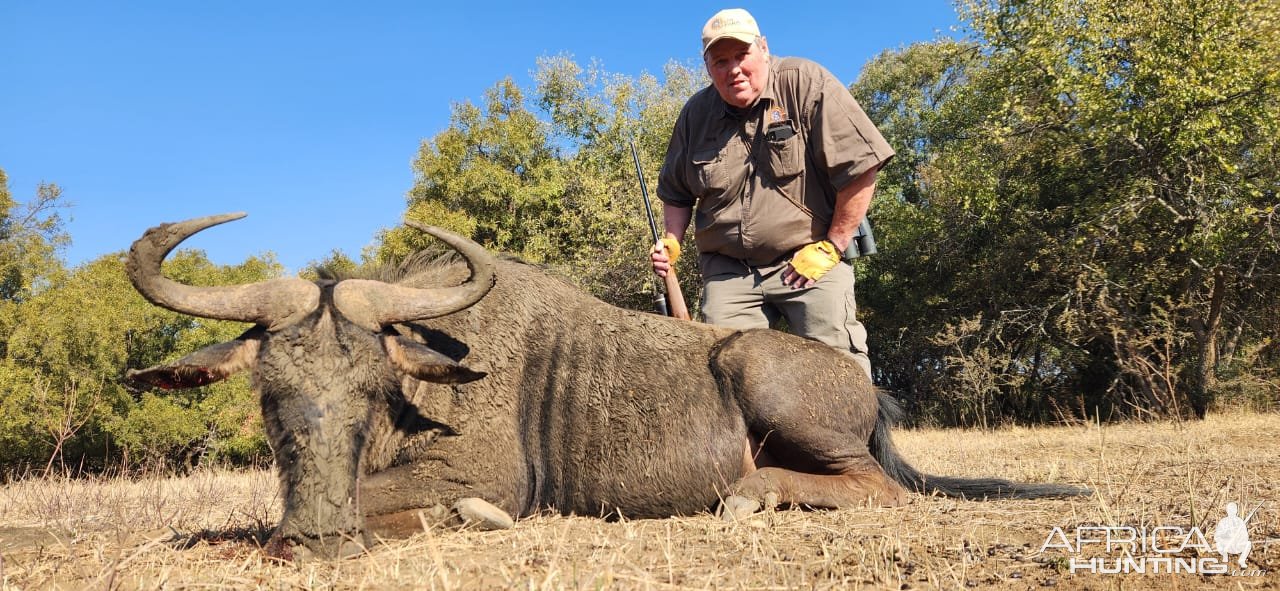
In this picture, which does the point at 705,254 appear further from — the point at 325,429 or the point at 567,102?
the point at 567,102

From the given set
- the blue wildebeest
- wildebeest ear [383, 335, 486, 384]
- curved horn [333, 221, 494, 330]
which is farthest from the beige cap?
wildebeest ear [383, 335, 486, 384]

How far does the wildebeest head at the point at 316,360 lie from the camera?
3557 mm

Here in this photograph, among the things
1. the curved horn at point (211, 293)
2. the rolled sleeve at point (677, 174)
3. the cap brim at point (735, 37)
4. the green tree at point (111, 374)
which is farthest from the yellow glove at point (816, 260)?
the green tree at point (111, 374)

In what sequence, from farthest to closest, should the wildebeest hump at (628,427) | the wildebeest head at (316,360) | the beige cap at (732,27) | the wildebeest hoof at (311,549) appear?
1. the beige cap at (732,27)
2. the wildebeest hump at (628,427)
3. the wildebeest head at (316,360)
4. the wildebeest hoof at (311,549)

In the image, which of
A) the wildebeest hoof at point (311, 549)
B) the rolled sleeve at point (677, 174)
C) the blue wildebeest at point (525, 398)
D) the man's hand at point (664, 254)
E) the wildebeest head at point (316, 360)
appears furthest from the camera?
the rolled sleeve at point (677, 174)

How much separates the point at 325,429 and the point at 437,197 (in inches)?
851

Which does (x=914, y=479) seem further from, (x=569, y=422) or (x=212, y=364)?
(x=212, y=364)

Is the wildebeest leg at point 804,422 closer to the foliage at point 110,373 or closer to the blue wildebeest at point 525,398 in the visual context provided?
the blue wildebeest at point 525,398

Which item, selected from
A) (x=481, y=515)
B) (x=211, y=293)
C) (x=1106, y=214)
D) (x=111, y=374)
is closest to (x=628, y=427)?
Answer: (x=481, y=515)

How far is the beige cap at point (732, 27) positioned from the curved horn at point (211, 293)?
2.95 m

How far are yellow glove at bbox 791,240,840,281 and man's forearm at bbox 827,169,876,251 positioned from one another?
9 cm

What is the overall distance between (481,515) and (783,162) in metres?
2.94

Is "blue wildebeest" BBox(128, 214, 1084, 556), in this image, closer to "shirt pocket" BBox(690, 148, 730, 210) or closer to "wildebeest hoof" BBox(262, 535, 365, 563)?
"wildebeest hoof" BBox(262, 535, 365, 563)

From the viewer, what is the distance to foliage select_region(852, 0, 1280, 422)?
13.9 meters
